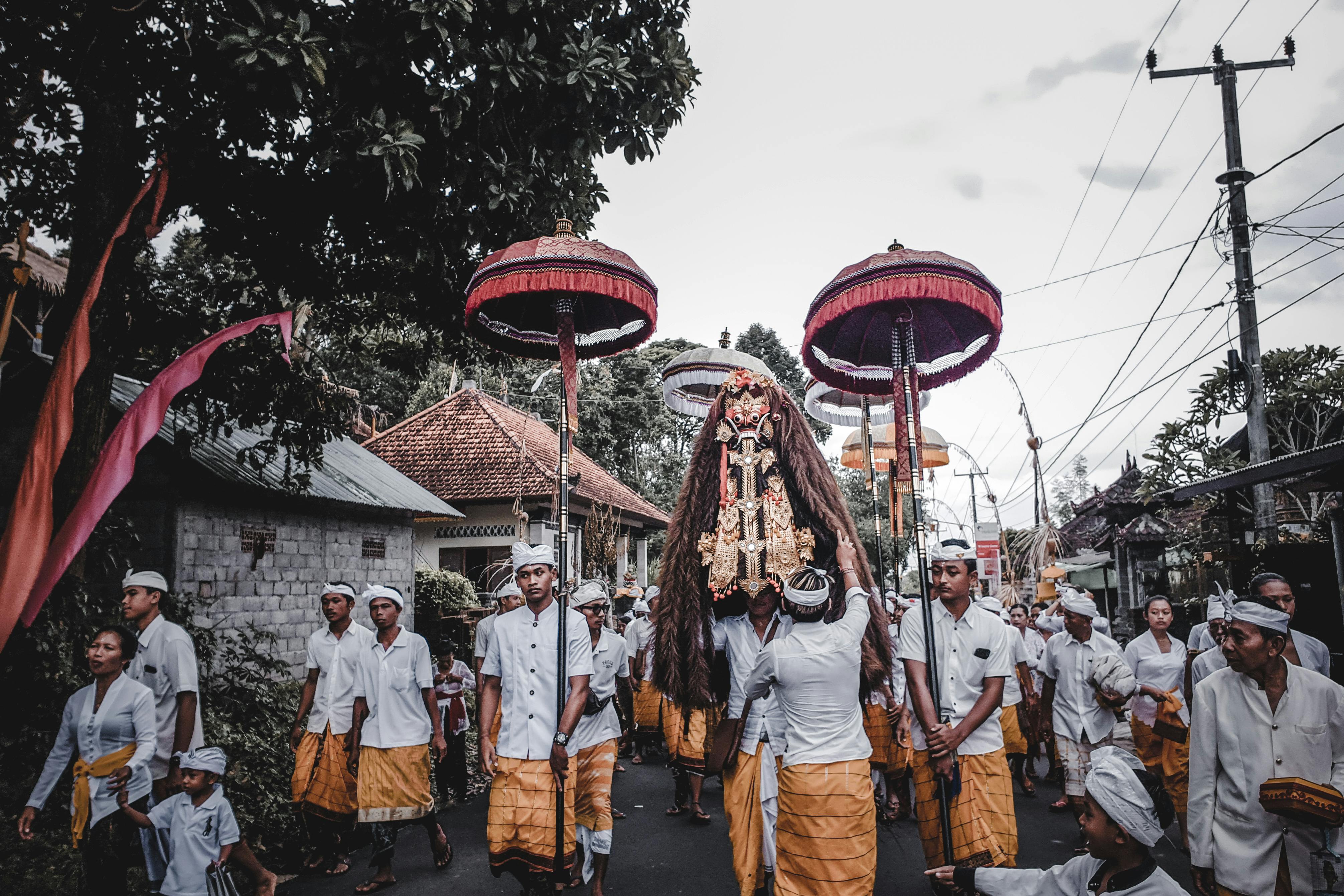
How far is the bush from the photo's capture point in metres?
15.2

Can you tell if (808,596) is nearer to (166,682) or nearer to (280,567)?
(166,682)

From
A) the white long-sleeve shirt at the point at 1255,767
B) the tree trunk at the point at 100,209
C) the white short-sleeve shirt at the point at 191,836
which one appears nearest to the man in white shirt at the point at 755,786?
the white long-sleeve shirt at the point at 1255,767

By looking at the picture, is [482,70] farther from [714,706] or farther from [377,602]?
[714,706]

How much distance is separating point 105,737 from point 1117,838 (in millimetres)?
4803

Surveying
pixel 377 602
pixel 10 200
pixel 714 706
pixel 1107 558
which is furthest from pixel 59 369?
pixel 1107 558

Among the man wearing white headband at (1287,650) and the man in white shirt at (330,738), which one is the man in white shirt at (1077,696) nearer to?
the man wearing white headband at (1287,650)

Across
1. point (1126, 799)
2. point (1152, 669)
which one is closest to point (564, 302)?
point (1126, 799)

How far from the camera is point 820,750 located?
3.75 meters

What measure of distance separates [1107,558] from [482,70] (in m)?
19.9

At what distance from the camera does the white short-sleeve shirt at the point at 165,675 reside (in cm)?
470

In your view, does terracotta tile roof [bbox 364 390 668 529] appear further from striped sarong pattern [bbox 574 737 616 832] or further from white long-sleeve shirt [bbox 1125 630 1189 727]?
white long-sleeve shirt [bbox 1125 630 1189 727]

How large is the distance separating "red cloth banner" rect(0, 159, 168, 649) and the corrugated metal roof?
191 centimetres

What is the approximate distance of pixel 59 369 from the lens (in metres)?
5.06

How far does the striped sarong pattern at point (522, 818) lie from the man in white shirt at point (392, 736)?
135 cm
